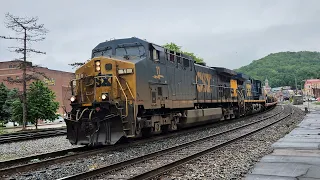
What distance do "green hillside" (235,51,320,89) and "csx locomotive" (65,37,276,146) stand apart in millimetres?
110024

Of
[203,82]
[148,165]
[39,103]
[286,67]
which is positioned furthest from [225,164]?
[286,67]

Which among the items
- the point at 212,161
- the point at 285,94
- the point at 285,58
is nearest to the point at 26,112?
the point at 212,161

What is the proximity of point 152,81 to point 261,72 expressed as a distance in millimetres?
117576

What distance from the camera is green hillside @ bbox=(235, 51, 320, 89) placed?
411 ft

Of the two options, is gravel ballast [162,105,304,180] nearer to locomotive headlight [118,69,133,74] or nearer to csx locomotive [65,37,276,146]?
csx locomotive [65,37,276,146]

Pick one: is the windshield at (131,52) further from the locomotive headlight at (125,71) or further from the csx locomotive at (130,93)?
the locomotive headlight at (125,71)

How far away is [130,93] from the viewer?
34.1 feet

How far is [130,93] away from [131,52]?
1.92m

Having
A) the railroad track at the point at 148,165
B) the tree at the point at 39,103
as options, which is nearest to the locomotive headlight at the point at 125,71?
the railroad track at the point at 148,165

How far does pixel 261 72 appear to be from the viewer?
122 m

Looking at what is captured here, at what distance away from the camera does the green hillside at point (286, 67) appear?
12519cm

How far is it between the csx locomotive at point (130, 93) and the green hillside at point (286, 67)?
361 ft

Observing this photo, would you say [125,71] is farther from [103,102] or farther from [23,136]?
[23,136]

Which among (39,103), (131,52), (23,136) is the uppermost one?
(131,52)
